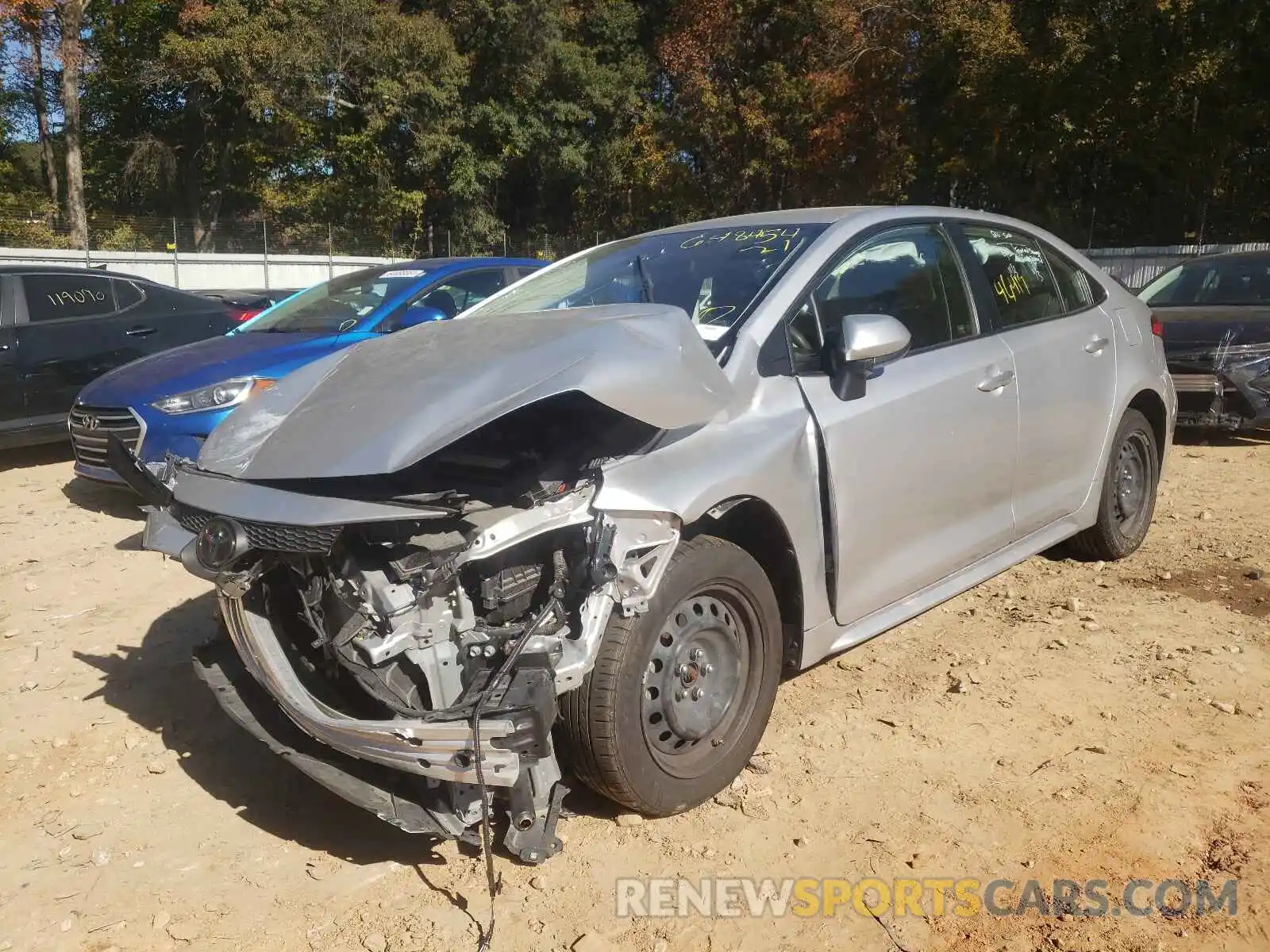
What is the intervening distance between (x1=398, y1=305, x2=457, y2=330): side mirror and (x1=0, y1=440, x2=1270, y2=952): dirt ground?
9.02 feet

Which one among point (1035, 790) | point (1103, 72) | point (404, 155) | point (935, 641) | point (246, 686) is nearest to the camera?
point (246, 686)

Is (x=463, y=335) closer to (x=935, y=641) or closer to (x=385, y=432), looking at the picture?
(x=385, y=432)

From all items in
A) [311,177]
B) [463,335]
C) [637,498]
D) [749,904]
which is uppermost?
[311,177]

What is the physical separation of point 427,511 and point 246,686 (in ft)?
3.08

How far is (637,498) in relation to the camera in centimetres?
268

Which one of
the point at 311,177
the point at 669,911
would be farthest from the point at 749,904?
the point at 311,177

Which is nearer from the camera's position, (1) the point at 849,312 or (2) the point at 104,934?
(2) the point at 104,934

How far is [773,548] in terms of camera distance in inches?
126

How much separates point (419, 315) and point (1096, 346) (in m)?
4.33

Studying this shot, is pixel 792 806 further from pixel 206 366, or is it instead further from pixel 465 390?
pixel 206 366

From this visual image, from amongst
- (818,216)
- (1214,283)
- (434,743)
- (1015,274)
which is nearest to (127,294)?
(818,216)

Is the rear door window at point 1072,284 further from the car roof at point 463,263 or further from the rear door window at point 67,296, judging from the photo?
the rear door window at point 67,296

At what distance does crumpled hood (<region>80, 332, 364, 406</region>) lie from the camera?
20.5ft

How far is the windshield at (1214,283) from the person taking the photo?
8828 millimetres
